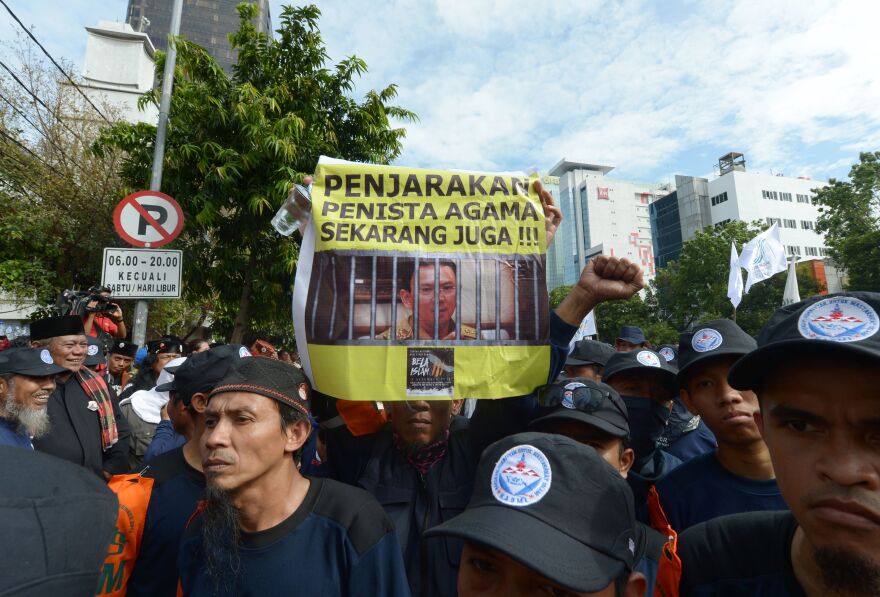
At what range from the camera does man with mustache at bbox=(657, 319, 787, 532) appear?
2.00 metres

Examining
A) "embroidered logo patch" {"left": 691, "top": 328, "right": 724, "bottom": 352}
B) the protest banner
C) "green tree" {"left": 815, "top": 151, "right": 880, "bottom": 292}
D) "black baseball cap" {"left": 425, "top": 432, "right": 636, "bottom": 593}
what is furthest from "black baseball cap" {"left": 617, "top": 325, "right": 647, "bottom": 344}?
"green tree" {"left": 815, "top": 151, "right": 880, "bottom": 292}

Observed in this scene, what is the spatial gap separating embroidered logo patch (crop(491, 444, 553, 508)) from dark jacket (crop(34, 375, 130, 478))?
343 cm

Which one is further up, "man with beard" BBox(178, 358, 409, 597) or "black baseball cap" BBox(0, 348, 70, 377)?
"black baseball cap" BBox(0, 348, 70, 377)

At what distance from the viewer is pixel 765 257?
8906mm

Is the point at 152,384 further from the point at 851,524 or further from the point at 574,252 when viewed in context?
the point at 574,252

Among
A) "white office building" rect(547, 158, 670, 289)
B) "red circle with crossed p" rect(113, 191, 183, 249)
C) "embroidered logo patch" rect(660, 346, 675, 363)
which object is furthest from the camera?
"white office building" rect(547, 158, 670, 289)

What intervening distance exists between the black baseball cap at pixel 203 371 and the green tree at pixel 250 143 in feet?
17.3

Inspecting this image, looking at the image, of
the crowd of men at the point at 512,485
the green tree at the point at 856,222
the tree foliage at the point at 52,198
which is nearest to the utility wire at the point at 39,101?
the tree foliage at the point at 52,198

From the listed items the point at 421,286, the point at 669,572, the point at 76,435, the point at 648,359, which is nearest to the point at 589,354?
the point at 648,359

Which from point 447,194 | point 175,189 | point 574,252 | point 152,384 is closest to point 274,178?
point 175,189

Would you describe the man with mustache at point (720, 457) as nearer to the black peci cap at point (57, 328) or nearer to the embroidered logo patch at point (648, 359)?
the embroidered logo patch at point (648, 359)

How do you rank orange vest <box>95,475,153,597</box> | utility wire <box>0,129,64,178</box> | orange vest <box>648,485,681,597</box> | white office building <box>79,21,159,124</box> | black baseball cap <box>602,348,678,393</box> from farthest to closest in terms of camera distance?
white office building <box>79,21,159,124</box>, utility wire <box>0,129,64,178</box>, black baseball cap <box>602,348,678,393</box>, orange vest <box>95,475,153,597</box>, orange vest <box>648,485,681,597</box>

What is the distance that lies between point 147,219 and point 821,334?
20.5ft

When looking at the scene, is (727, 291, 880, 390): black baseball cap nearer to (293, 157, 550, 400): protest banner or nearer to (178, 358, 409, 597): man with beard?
(293, 157, 550, 400): protest banner
